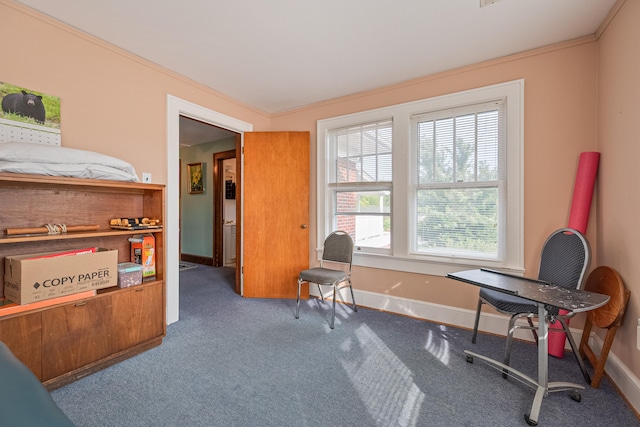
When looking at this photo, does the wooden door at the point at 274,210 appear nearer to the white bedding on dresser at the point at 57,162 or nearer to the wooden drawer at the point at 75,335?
the white bedding on dresser at the point at 57,162

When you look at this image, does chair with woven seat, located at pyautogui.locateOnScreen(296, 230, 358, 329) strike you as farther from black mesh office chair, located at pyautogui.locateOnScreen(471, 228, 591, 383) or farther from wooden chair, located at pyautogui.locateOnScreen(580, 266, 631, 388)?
wooden chair, located at pyautogui.locateOnScreen(580, 266, 631, 388)

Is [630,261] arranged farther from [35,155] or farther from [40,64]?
[40,64]

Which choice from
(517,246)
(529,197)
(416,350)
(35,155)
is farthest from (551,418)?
(35,155)

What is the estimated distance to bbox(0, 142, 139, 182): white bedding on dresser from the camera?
5.36 feet

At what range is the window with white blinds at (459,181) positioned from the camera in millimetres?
2604

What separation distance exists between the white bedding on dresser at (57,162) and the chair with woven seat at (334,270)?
1.90 metres

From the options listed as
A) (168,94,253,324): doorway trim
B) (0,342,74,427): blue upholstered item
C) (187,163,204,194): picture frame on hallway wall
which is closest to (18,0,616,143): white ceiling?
(168,94,253,324): doorway trim

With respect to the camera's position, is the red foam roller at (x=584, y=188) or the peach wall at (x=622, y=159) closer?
the peach wall at (x=622, y=159)

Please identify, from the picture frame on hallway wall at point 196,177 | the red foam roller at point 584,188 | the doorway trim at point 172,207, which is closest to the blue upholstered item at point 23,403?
the doorway trim at point 172,207

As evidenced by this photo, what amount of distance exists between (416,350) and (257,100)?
3.33 meters

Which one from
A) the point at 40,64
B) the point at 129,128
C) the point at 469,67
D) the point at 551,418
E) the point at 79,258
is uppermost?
the point at 469,67

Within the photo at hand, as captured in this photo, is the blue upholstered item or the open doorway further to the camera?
the open doorway

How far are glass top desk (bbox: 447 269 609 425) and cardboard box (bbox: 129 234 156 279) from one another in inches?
98.5

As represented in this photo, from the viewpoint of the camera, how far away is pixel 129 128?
248 centimetres
